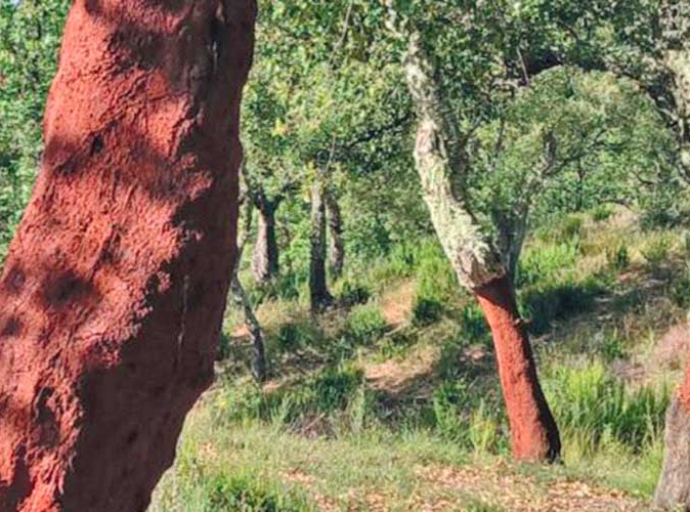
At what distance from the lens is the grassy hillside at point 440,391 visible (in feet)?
26.1

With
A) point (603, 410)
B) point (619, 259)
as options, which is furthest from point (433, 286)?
point (603, 410)

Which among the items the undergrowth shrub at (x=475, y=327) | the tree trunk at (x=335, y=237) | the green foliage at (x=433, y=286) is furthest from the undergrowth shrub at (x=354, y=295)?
the undergrowth shrub at (x=475, y=327)

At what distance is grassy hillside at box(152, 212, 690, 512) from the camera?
7.96 meters

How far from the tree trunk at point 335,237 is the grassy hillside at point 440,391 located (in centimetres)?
131

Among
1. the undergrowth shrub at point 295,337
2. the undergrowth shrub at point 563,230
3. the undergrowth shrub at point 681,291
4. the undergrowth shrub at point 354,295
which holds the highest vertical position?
the undergrowth shrub at point 563,230

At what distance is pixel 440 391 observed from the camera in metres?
15.0

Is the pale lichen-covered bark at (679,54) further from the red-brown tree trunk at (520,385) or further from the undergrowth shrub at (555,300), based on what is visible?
the undergrowth shrub at (555,300)

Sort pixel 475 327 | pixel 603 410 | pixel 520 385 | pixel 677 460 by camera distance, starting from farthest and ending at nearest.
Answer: pixel 475 327
pixel 603 410
pixel 520 385
pixel 677 460

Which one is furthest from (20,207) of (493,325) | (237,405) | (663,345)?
(663,345)

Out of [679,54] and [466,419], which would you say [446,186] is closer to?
[679,54]

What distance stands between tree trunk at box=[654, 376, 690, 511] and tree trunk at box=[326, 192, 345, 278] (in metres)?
15.8

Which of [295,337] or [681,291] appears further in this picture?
[295,337]

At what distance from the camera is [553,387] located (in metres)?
12.9

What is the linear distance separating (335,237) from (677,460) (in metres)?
18.8
